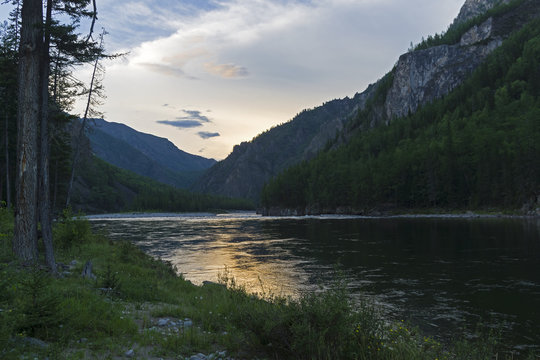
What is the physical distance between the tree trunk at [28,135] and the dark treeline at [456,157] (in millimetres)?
95811

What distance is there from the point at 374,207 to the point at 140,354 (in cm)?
12080

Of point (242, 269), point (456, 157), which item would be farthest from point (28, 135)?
point (456, 157)

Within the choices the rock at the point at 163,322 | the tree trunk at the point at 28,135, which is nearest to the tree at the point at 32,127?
the tree trunk at the point at 28,135

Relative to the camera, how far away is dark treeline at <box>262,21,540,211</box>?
3637 inches

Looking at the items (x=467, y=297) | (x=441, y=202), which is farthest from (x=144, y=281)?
(x=441, y=202)

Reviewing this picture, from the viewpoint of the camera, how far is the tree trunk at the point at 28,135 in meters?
14.1

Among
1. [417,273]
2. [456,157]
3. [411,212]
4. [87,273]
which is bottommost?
[417,273]

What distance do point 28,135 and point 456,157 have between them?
117 metres

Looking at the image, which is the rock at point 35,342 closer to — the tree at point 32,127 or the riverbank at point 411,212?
the tree at point 32,127

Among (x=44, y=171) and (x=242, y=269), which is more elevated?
(x=44, y=171)

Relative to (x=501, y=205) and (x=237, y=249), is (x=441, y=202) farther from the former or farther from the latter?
(x=237, y=249)

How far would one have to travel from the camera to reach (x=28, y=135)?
14312mm

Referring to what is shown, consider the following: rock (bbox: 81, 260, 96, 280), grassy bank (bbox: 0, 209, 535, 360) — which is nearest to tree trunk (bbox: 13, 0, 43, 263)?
rock (bbox: 81, 260, 96, 280)

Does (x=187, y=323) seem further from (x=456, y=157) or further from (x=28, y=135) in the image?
(x=456, y=157)
